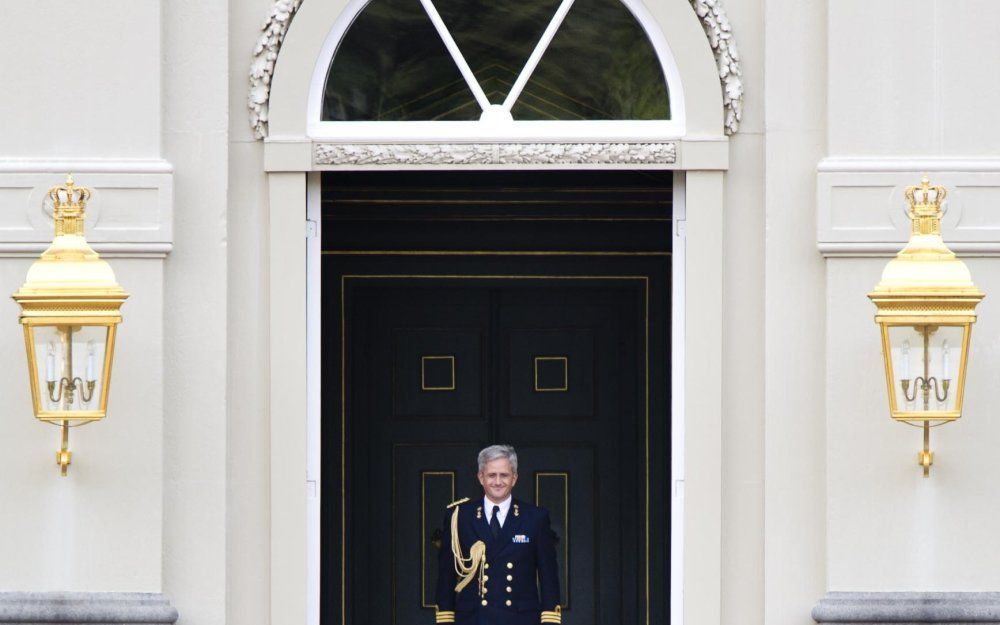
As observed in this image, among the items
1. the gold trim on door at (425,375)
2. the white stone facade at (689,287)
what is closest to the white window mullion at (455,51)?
the white stone facade at (689,287)

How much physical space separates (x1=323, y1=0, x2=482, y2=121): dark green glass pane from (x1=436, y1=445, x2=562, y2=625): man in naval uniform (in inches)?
66.5

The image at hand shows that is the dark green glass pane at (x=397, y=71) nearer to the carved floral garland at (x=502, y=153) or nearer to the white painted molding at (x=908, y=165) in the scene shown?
the carved floral garland at (x=502, y=153)

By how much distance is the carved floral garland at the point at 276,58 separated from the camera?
28.1 ft

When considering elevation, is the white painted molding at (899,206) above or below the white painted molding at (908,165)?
below

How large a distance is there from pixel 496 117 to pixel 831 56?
144 cm

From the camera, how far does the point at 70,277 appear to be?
7.99 metres

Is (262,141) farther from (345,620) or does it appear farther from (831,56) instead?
(345,620)

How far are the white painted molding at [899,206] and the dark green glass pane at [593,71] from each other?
0.95 metres

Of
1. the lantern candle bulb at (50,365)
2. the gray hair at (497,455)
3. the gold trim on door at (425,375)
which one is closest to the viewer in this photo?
the lantern candle bulb at (50,365)

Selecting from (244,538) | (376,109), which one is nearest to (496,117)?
(376,109)

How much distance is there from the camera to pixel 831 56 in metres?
8.43

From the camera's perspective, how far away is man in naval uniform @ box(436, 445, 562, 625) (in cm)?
947

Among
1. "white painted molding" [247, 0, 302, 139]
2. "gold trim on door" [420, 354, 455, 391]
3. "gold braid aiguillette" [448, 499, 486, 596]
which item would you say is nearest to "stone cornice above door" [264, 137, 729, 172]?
"white painted molding" [247, 0, 302, 139]

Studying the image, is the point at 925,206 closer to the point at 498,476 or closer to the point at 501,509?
the point at 498,476
